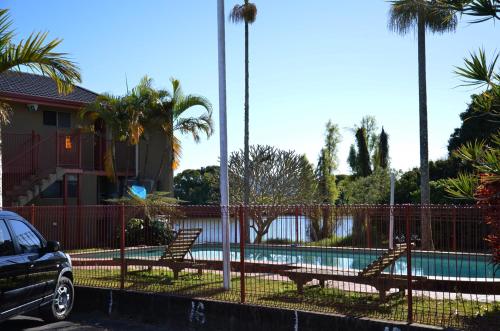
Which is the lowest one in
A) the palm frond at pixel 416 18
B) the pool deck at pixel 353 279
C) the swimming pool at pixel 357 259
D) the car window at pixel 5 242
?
the pool deck at pixel 353 279

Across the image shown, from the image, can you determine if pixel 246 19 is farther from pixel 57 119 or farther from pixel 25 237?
pixel 25 237

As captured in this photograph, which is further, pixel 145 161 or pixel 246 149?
pixel 246 149

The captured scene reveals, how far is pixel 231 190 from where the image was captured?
1099 inches

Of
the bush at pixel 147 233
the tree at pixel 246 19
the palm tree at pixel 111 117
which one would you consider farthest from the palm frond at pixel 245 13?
the bush at pixel 147 233

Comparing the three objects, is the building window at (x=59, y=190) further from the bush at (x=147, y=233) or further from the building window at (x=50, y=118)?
the bush at (x=147, y=233)

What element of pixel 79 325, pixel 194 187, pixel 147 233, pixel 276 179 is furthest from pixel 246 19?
pixel 79 325

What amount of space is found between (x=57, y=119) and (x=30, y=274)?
15790mm

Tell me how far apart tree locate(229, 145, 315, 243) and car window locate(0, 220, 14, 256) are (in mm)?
18601

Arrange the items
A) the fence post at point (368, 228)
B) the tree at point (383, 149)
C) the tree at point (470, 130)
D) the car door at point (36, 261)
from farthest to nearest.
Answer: the tree at point (383, 149), the tree at point (470, 130), the car door at point (36, 261), the fence post at point (368, 228)

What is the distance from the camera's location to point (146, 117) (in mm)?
23641

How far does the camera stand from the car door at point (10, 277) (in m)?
8.19

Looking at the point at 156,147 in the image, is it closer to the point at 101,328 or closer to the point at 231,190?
the point at 231,190

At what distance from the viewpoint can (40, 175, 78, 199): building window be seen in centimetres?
2225

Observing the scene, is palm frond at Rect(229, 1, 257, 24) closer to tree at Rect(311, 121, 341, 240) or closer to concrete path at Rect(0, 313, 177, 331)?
tree at Rect(311, 121, 341, 240)
